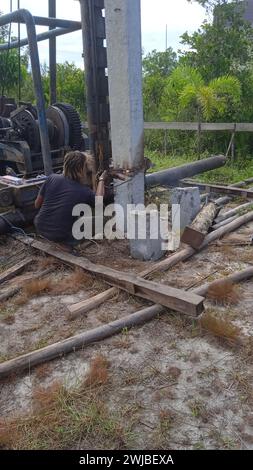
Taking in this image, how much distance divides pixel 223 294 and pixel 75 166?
222 centimetres

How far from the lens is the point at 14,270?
4727 millimetres

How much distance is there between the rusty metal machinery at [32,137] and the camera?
6570 millimetres

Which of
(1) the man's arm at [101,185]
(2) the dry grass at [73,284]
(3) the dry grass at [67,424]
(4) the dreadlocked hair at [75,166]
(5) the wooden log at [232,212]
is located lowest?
(3) the dry grass at [67,424]

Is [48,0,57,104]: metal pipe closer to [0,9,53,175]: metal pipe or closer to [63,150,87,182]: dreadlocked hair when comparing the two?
[0,9,53,175]: metal pipe

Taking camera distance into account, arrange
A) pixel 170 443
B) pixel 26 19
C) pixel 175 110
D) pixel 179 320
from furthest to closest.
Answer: pixel 175 110, pixel 26 19, pixel 179 320, pixel 170 443

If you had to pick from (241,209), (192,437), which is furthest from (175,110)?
(192,437)

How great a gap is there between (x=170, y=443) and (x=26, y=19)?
16.5ft

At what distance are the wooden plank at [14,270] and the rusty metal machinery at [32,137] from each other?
2.08 metres

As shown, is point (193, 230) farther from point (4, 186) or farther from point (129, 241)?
point (4, 186)

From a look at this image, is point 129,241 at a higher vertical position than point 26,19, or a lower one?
lower

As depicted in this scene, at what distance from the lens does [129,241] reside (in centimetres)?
515

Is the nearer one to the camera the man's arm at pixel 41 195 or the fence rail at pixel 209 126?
the man's arm at pixel 41 195

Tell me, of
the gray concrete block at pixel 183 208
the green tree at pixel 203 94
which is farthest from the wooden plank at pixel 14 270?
the green tree at pixel 203 94

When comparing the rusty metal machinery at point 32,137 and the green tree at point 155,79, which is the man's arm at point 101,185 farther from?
the green tree at point 155,79
